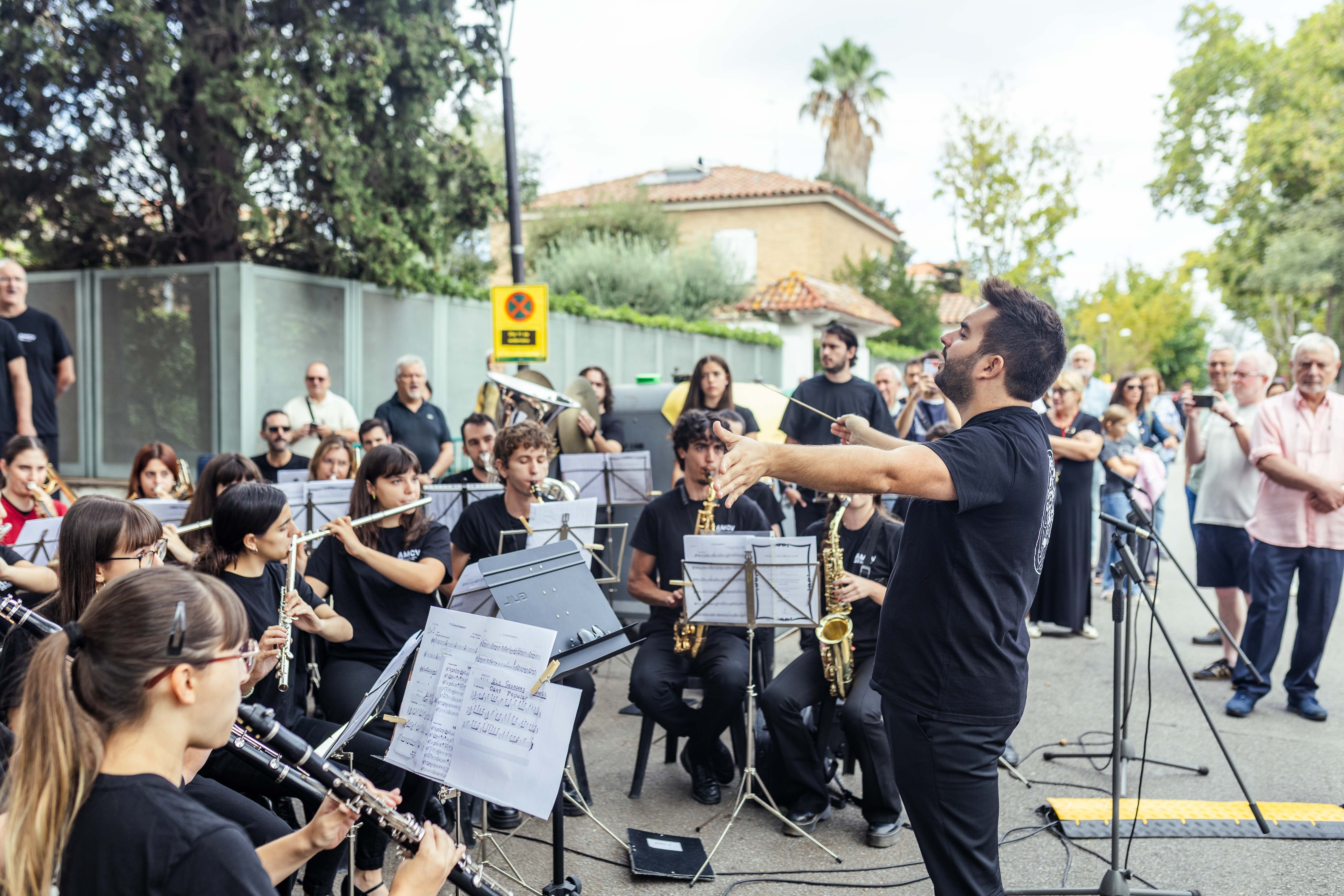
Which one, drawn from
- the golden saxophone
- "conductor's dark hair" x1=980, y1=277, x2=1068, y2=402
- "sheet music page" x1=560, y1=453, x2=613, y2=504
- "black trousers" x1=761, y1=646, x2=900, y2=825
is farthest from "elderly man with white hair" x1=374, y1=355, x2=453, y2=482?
"conductor's dark hair" x1=980, y1=277, x2=1068, y2=402

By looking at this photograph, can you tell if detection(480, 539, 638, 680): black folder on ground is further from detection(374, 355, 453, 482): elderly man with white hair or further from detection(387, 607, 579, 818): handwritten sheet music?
detection(374, 355, 453, 482): elderly man with white hair

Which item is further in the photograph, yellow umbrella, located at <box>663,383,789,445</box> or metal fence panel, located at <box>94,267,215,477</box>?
metal fence panel, located at <box>94,267,215,477</box>

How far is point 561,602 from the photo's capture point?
127 inches

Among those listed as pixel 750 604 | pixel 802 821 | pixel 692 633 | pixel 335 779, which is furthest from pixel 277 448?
pixel 335 779

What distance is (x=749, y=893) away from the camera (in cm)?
348

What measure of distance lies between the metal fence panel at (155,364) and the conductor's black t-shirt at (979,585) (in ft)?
25.5

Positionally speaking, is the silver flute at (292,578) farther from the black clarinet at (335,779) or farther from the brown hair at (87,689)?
the brown hair at (87,689)

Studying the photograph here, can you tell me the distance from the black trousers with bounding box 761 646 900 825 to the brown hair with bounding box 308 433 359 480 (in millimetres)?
3104

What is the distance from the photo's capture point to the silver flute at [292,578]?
3340 mm

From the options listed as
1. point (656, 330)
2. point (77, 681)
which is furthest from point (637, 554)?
point (656, 330)

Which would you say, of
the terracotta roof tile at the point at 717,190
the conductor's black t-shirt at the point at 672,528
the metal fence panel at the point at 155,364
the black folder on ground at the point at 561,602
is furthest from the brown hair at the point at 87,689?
the terracotta roof tile at the point at 717,190

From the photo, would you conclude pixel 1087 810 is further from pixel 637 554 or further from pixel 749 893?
pixel 637 554

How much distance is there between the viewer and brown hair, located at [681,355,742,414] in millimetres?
6988

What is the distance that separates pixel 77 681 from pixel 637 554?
10.3ft
